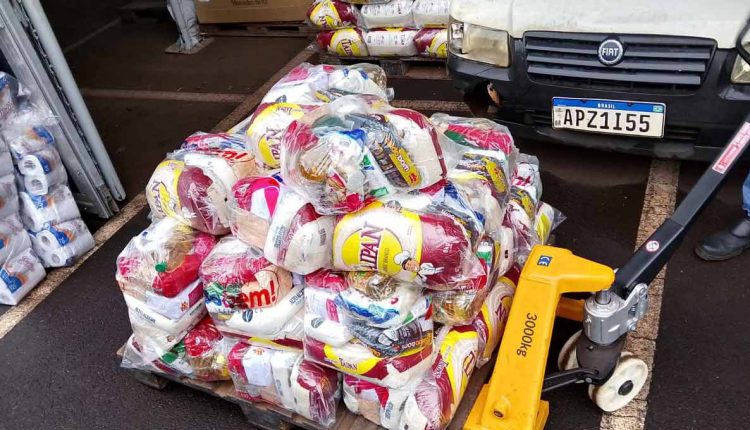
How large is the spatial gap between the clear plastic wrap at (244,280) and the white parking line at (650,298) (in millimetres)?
1437

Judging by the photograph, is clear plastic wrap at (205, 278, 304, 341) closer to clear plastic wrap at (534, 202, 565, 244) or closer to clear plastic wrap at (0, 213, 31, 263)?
clear plastic wrap at (534, 202, 565, 244)

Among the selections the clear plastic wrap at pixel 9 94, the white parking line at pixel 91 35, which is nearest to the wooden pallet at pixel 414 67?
the clear plastic wrap at pixel 9 94

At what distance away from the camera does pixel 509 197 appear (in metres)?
2.90

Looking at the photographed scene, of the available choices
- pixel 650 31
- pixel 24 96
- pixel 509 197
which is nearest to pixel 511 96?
A: pixel 650 31

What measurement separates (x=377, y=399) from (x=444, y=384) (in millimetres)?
267

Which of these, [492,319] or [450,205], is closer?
[450,205]

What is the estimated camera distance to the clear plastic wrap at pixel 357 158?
7.38 ft

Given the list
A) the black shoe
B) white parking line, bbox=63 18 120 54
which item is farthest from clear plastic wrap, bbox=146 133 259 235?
white parking line, bbox=63 18 120 54

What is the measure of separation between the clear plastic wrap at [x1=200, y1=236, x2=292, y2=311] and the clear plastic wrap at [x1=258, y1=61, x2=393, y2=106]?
832 millimetres

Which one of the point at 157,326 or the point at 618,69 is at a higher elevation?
the point at 618,69

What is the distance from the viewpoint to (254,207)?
8.10ft

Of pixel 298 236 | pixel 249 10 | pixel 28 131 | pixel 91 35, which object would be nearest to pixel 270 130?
pixel 298 236

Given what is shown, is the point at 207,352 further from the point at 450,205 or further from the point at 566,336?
the point at 566,336

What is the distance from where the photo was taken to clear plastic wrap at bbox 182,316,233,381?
269 centimetres
